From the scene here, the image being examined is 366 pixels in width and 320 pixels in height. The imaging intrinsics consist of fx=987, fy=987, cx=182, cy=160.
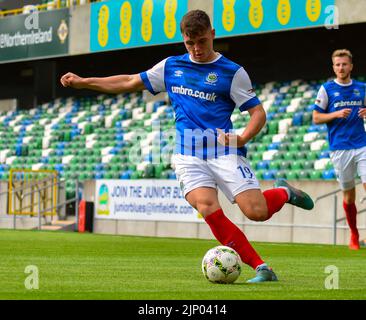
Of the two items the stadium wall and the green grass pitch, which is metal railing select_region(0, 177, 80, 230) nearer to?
the stadium wall

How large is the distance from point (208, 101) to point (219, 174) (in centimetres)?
55

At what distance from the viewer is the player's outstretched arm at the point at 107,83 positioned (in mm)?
7426

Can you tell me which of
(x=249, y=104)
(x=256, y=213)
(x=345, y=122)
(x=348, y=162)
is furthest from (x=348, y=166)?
(x=256, y=213)

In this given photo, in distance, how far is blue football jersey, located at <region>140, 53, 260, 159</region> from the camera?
24.0 ft

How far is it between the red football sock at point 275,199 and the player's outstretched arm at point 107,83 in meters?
1.28

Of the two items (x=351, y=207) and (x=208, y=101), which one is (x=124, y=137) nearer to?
(x=351, y=207)

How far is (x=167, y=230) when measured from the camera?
1891cm

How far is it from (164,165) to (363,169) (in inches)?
383

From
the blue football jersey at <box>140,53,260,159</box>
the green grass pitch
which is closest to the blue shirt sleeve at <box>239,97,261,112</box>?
the blue football jersey at <box>140,53,260,159</box>

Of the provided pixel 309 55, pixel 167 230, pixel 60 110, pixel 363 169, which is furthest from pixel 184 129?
pixel 60 110

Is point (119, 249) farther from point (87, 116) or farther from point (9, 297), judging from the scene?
point (87, 116)

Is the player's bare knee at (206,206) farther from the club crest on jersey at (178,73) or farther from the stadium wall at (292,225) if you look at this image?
the stadium wall at (292,225)

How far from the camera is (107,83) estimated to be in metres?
7.55

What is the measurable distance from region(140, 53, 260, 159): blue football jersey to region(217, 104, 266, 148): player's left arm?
69mm
